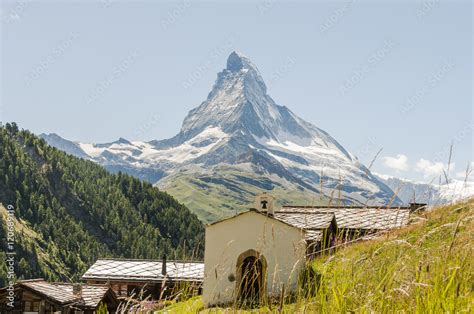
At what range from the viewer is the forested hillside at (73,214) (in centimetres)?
14254

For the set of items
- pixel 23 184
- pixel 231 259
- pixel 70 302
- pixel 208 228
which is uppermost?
pixel 23 184

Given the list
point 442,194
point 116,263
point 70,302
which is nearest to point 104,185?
point 116,263

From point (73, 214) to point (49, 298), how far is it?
499 feet

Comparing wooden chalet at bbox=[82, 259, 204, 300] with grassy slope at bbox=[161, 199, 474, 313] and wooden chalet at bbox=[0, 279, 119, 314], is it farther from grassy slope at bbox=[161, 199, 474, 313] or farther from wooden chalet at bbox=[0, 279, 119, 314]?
grassy slope at bbox=[161, 199, 474, 313]

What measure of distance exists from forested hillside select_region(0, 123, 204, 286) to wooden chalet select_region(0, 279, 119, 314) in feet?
324

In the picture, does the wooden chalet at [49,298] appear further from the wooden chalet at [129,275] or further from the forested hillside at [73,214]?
the forested hillside at [73,214]

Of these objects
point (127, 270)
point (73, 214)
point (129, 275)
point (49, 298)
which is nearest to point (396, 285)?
point (49, 298)

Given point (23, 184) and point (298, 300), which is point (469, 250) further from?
point (23, 184)

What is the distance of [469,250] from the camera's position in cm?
426

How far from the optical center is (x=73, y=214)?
179375 mm

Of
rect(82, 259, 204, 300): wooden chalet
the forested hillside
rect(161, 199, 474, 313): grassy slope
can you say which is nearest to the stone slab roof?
rect(82, 259, 204, 300): wooden chalet

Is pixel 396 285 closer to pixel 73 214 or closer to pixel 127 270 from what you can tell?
pixel 127 270

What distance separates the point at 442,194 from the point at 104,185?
193 metres

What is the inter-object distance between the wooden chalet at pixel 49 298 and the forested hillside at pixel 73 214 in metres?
98.7
